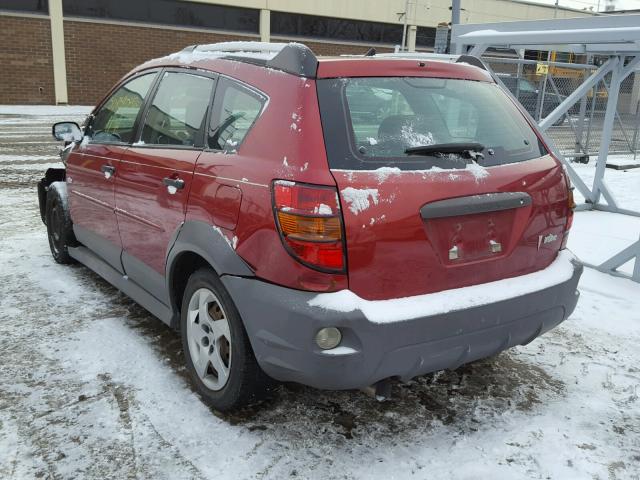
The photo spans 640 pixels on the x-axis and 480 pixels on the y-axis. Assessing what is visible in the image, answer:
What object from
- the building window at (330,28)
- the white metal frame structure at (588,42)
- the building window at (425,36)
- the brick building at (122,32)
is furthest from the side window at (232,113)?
the building window at (425,36)

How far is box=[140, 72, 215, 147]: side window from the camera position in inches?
126

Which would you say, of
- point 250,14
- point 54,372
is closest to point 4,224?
point 54,372

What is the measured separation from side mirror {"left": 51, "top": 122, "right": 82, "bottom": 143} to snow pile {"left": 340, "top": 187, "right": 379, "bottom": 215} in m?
2.97

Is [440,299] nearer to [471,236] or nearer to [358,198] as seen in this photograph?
[471,236]

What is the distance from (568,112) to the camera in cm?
1302

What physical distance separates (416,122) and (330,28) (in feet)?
91.9

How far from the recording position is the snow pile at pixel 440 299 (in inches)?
95.0

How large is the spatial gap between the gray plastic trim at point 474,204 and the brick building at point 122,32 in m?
24.1

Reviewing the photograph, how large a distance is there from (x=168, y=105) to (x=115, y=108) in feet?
3.00

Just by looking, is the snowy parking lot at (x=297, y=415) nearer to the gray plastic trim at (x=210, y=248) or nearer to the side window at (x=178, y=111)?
the gray plastic trim at (x=210, y=248)

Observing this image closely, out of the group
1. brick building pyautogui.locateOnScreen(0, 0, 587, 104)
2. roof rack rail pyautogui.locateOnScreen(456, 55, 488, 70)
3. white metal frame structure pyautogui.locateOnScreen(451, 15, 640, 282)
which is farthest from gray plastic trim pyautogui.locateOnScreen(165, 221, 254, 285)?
brick building pyautogui.locateOnScreen(0, 0, 587, 104)

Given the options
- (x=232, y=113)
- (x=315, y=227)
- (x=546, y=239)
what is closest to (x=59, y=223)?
(x=232, y=113)

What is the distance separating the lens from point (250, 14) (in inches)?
1055

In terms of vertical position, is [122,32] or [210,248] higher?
[122,32]
